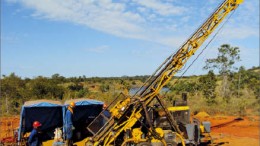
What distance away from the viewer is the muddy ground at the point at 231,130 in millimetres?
16078

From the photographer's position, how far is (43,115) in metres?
15.6

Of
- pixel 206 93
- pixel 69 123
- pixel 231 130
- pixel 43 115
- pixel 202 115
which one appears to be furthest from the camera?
pixel 206 93

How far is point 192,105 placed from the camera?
94.7 feet

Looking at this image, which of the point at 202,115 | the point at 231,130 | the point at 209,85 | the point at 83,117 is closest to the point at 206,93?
the point at 209,85

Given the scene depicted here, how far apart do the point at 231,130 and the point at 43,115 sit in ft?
35.1

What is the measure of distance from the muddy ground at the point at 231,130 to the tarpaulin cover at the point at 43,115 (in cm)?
197

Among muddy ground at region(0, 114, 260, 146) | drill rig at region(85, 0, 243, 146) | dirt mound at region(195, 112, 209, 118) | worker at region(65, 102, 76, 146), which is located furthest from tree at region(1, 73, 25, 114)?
drill rig at region(85, 0, 243, 146)

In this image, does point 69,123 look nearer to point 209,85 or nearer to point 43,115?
point 43,115

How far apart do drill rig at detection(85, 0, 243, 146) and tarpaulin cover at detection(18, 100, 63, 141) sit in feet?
8.99

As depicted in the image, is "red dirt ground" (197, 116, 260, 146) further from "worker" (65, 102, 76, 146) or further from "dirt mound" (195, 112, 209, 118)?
"worker" (65, 102, 76, 146)

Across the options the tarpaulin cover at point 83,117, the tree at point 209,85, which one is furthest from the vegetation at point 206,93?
the tarpaulin cover at point 83,117

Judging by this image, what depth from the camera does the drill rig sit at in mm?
12508

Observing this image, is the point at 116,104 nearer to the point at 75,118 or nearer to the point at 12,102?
the point at 75,118

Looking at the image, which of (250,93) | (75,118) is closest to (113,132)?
(75,118)
